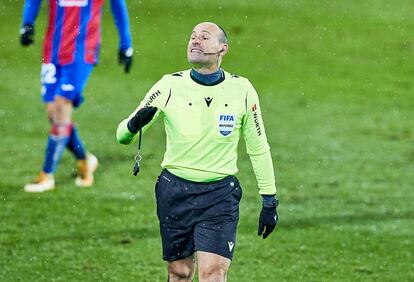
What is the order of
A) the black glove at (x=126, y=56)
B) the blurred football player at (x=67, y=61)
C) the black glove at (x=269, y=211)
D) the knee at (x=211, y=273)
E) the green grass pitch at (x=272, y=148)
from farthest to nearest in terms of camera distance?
the black glove at (x=126, y=56) → the blurred football player at (x=67, y=61) → the green grass pitch at (x=272, y=148) → the black glove at (x=269, y=211) → the knee at (x=211, y=273)

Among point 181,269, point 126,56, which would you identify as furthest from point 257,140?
point 126,56

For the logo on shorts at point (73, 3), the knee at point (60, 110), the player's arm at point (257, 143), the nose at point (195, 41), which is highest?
the nose at point (195, 41)

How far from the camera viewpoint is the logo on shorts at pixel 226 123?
7.86 m

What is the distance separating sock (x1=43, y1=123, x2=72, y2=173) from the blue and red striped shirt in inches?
26.4

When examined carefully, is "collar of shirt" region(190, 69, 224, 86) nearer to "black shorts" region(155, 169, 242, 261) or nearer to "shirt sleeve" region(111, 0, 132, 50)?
"black shorts" region(155, 169, 242, 261)

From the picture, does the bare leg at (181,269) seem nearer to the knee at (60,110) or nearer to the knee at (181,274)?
the knee at (181,274)

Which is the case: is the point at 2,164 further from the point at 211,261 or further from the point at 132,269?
the point at 211,261

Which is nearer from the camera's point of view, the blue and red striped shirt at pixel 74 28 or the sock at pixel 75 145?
the blue and red striped shirt at pixel 74 28

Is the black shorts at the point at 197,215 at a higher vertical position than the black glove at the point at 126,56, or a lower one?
lower

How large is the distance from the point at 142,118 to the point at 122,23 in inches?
201

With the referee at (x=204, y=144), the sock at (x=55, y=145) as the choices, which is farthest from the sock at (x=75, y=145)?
the referee at (x=204, y=144)

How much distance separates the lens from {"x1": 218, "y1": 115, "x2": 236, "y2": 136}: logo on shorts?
7.86 m

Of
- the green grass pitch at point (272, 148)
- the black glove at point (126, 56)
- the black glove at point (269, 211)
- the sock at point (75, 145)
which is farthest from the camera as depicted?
the sock at point (75, 145)

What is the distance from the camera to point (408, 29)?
2311 cm
